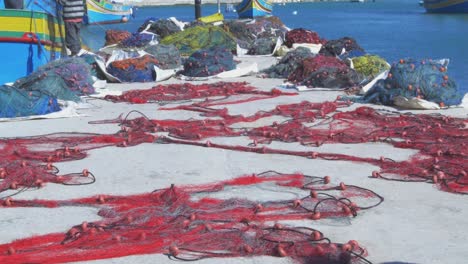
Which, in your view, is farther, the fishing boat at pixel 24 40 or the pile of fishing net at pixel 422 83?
the fishing boat at pixel 24 40

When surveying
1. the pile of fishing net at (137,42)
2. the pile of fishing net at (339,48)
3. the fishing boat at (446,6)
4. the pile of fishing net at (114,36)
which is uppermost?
Answer: the pile of fishing net at (339,48)

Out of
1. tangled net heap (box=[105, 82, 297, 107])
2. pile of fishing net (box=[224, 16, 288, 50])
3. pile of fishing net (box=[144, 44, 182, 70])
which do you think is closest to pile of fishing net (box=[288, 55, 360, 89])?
tangled net heap (box=[105, 82, 297, 107])

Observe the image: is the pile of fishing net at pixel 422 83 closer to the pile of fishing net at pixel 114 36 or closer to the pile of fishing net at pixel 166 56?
the pile of fishing net at pixel 166 56

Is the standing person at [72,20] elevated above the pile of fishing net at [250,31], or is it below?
above

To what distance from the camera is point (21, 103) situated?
7641 mm

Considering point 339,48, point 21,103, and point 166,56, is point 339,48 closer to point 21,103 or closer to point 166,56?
point 166,56

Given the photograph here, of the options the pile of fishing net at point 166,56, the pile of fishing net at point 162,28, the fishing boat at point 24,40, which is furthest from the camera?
the pile of fishing net at point 162,28

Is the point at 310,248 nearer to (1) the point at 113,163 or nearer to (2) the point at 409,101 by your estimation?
(1) the point at 113,163

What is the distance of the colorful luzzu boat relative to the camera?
4511 cm

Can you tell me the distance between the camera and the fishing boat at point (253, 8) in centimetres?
3497

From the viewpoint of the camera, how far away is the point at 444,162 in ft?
18.0

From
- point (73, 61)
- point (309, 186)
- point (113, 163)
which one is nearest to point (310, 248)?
point (309, 186)

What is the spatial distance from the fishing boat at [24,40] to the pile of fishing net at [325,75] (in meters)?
4.36

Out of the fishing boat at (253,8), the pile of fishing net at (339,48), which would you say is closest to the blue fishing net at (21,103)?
the pile of fishing net at (339,48)
